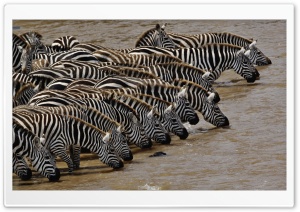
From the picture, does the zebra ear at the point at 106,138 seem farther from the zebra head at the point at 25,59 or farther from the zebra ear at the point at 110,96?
the zebra head at the point at 25,59

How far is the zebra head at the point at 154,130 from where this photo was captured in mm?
24812

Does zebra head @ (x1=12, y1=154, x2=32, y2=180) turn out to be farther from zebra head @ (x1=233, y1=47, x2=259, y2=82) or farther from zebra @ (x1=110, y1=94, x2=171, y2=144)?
zebra head @ (x1=233, y1=47, x2=259, y2=82)

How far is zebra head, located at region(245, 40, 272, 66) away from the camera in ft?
92.9

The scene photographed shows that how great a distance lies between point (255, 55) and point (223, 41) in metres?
0.77

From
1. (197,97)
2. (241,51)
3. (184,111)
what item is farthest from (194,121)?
(241,51)

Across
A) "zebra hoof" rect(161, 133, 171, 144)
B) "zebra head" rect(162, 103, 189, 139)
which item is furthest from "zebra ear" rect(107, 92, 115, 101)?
"zebra hoof" rect(161, 133, 171, 144)

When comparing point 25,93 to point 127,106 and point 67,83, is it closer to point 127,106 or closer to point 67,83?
point 67,83

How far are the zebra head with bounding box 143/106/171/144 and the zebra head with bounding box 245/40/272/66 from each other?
3901 millimetres
